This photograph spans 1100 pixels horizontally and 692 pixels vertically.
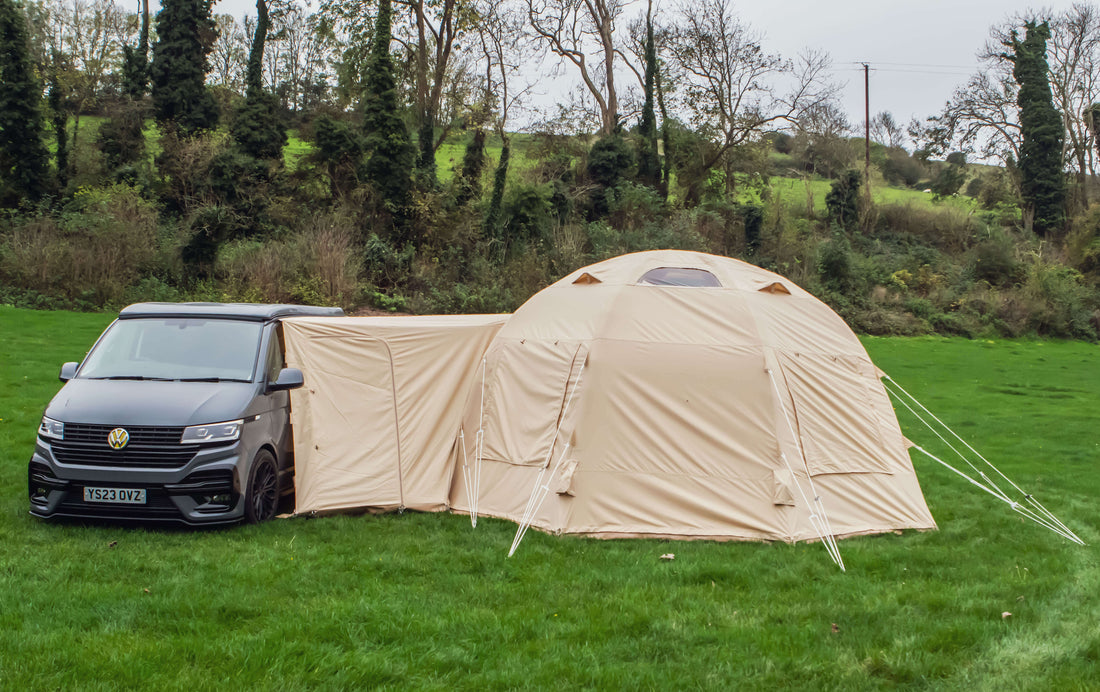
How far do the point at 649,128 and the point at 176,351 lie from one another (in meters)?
34.7

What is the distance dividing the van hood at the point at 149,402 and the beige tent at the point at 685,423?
2.41m

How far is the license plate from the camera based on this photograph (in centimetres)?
721

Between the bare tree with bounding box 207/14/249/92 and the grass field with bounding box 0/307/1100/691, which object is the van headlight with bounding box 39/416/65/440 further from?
the bare tree with bounding box 207/14/249/92

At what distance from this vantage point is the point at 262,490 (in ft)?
26.5

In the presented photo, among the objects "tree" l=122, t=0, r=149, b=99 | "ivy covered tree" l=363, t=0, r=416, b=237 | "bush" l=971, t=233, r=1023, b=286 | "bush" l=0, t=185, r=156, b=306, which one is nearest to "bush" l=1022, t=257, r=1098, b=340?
"bush" l=971, t=233, r=1023, b=286

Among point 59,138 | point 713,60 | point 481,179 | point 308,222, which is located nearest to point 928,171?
point 713,60

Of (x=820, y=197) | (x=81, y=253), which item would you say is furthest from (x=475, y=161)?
(x=820, y=197)

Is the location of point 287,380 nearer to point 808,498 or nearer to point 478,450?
point 478,450

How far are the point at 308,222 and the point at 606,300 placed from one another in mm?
24315

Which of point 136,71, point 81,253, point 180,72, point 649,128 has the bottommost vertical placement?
point 81,253

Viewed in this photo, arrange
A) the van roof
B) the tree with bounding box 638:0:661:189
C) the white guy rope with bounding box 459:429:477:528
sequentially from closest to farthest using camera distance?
the van roof, the white guy rope with bounding box 459:429:477:528, the tree with bounding box 638:0:661:189

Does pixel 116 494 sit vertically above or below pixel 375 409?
below

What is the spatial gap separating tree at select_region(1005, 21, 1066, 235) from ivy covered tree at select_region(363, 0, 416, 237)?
2980 centimetres

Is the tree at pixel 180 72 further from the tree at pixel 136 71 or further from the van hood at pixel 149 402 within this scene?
the van hood at pixel 149 402
